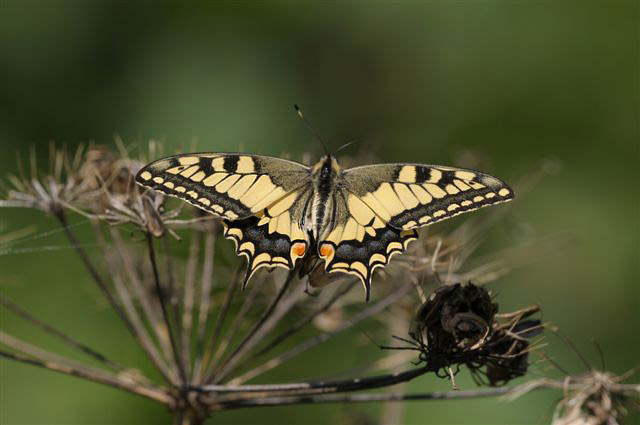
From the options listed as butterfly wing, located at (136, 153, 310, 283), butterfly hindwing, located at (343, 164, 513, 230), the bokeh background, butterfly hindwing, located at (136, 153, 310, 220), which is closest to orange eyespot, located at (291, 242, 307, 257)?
butterfly wing, located at (136, 153, 310, 283)

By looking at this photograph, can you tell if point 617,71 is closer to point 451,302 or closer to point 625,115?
point 625,115

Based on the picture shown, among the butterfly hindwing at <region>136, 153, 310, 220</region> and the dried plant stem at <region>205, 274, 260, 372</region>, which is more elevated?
the butterfly hindwing at <region>136, 153, 310, 220</region>

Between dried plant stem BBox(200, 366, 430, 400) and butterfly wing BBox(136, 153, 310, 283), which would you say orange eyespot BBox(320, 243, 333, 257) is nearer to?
butterfly wing BBox(136, 153, 310, 283)

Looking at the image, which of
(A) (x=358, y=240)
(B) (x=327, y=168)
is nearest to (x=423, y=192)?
(A) (x=358, y=240)

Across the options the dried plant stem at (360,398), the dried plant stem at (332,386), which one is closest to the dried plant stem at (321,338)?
the dried plant stem at (360,398)

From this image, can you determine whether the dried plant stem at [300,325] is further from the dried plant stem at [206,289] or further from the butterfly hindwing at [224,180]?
the butterfly hindwing at [224,180]

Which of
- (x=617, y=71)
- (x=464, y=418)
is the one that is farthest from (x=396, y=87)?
(x=464, y=418)

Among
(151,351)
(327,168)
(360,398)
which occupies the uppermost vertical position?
(327,168)

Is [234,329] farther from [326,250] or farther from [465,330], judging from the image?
[465,330]
